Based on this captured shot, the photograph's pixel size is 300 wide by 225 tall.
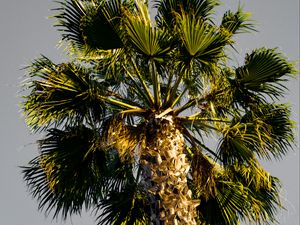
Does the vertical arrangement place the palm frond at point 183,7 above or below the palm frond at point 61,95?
above

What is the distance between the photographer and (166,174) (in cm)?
870

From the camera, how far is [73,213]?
9625 millimetres

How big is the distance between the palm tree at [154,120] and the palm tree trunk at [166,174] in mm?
16

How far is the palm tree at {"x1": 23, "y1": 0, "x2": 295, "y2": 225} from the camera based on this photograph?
29.0 ft

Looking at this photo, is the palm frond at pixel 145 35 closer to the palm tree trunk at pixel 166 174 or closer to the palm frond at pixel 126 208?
the palm tree trunk at pixel 166 174

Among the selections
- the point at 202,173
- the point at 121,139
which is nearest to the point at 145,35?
the point at 121,139

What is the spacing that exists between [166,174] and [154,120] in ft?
3.40

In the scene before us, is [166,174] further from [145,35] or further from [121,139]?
[145,35]

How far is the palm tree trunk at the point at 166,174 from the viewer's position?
8.45 m

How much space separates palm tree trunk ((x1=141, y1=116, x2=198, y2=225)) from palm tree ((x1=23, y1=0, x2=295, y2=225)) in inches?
0.6

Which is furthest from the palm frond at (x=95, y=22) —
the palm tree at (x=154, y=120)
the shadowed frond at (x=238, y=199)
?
the shadowed frond at (x=238, y=199)

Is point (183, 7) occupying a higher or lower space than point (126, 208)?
higher

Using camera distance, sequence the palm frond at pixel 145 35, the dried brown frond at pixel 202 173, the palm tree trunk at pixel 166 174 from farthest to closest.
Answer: the dried brown frond at pixel 202 173
the palm frond at pixel 145 35
the palm tree trunk at pixel 166 174

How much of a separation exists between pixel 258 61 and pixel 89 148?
3064 millimetres
